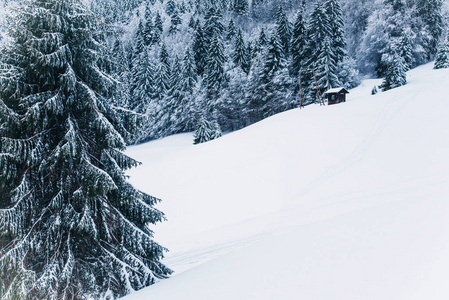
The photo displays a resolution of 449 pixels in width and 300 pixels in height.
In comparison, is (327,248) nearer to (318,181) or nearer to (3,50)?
(3,50)

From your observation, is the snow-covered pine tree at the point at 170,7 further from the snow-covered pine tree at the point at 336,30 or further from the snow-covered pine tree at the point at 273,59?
the snow-covered pine tree at the point at 336,30

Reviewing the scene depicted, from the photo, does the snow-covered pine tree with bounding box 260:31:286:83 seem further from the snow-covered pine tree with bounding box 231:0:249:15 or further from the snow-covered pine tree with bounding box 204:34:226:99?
the snow-covered pine tree with bounding box 231:0:249:15

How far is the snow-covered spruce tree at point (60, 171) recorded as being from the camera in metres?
5.58

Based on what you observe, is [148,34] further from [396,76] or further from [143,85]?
[396,76]

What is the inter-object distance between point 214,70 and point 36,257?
4648 cm

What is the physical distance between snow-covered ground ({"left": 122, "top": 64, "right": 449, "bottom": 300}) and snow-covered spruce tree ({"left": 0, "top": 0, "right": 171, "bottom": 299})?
135cm

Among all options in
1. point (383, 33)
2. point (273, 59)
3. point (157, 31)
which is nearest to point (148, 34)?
point (157, 31)

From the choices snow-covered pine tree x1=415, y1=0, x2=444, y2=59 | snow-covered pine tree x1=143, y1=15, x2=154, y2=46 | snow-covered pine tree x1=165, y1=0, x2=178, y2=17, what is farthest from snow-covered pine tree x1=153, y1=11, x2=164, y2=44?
snow-covered pine tree x1=415, y1=0, x2=444, y2=59

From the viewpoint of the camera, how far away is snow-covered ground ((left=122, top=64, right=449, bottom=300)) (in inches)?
150

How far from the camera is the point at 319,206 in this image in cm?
1147

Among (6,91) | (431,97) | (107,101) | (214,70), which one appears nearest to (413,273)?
(107,101)

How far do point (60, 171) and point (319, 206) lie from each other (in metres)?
9.20

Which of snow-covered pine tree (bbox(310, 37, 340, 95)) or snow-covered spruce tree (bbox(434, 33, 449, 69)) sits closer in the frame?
snow-covered spruce tree (bbox(434, 33, 449, 69))

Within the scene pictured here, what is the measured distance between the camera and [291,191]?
1428cm
